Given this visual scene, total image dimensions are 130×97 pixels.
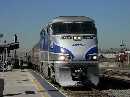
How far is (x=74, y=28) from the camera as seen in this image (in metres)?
20.1

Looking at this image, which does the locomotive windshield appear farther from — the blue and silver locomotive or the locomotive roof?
the locomotive roof

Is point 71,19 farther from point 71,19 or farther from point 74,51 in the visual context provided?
point 74,51

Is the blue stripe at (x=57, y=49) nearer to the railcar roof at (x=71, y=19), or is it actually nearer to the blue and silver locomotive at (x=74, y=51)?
the blue and silver locomotive at (x=74, y=51)

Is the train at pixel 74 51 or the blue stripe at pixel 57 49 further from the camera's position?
the blue stripe at pixel 57 49

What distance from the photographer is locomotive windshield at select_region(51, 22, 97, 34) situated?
788 inches

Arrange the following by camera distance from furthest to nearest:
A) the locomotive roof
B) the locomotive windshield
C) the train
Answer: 1. the locomotive roof
2. the locomotive windshield
3. the train

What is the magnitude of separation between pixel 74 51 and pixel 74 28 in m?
1.47

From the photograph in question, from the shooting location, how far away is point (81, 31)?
789 inches

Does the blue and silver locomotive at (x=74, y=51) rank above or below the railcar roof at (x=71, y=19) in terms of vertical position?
below

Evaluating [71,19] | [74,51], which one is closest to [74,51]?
[74,51]

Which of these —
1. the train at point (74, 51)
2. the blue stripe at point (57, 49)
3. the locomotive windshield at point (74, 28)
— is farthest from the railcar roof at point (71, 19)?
the blue stripe at point (57, 49)

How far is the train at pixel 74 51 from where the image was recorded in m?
19.2

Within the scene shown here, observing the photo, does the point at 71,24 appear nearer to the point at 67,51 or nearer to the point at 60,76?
the point at 67,51

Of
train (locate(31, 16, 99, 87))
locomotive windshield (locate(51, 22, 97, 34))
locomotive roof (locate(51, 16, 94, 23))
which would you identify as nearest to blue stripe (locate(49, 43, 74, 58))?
train (locate(31, 16, 99, 87))
